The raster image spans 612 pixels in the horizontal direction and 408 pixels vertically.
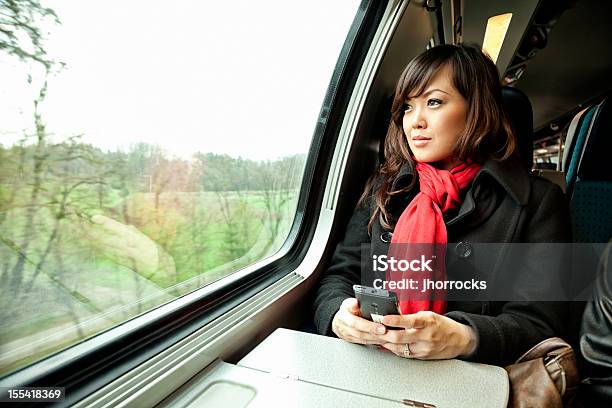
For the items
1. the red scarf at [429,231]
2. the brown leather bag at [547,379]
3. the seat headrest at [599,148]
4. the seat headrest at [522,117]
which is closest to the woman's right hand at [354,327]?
the red scarf at [429,231]

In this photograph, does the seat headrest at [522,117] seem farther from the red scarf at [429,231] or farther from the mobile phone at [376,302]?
the mobile phone at [376,302]

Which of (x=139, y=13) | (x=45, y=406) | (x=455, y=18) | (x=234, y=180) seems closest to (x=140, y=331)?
(x=45, y=406)

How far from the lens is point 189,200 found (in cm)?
104

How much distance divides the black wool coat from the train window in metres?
0.54

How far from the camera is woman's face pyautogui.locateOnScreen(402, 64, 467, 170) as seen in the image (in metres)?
1.16

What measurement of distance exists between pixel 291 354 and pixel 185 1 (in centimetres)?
102

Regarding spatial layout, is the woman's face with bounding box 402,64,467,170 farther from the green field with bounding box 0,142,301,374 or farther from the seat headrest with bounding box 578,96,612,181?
the seat headrest with bounding box 578,96,612,181

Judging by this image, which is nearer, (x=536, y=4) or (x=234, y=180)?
(x=234, y=180)

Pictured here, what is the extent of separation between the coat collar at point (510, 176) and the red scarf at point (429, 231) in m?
0.07

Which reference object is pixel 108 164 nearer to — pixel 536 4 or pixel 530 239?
pixel 530 239

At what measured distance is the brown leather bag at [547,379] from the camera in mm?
691

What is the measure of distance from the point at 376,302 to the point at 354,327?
13 centimetres

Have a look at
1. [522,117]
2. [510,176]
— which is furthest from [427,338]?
[522,117]

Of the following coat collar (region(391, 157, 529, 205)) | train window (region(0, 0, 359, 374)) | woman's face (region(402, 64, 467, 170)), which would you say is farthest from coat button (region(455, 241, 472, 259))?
train window (region(0, 0, 359, 374))
